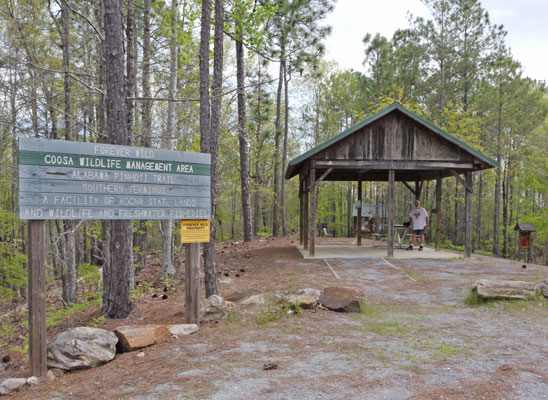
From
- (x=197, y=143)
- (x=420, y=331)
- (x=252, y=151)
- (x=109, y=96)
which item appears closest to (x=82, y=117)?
(x=197, y=143)

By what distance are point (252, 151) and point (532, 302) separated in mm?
22280

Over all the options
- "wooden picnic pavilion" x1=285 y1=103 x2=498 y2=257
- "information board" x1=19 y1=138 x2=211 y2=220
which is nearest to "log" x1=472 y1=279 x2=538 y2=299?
"information board" x1=19 y1=138 x2=211 y2=220

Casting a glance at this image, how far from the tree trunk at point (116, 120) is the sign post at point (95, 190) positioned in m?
1.37

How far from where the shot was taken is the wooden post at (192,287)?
6.15m

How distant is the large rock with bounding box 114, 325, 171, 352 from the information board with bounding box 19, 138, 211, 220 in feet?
4.88

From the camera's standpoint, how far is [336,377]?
401 cm

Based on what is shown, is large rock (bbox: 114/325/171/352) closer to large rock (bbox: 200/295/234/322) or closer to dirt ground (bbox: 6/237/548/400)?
dirt ground (bbox: 6/237/548/400)

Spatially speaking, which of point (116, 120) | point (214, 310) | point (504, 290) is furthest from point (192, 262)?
point (504, 290)

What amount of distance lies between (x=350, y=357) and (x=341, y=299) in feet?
8.09

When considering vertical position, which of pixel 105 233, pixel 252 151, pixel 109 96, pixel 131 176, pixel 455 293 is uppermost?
pixel 252 151

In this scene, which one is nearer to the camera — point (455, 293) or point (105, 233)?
point (455, 293)

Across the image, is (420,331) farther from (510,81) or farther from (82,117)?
(510,81)

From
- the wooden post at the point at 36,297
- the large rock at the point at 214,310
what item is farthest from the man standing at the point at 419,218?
the wooden post at the point at 36,297

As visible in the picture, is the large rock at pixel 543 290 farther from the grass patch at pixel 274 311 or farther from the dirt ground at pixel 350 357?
the grass patch at pixel 274 311
